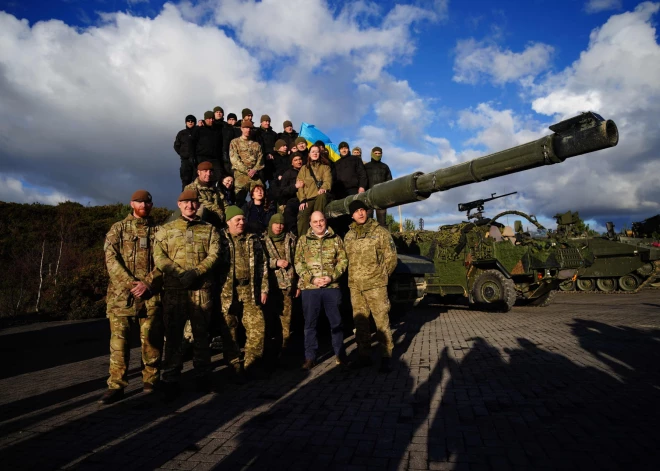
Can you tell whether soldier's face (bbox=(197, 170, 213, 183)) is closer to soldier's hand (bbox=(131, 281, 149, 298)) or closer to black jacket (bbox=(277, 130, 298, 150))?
soldier's hand (bbox=(131, 281, 149, 298))

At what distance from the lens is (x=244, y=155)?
7.27 m

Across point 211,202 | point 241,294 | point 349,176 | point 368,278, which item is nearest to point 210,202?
point 211,202

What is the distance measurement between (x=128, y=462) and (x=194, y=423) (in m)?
0.68

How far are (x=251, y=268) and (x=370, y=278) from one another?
1.34 metres

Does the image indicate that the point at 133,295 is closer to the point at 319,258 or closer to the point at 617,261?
the point at 319,258

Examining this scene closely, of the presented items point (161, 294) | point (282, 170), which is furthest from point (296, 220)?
point (161, 294)

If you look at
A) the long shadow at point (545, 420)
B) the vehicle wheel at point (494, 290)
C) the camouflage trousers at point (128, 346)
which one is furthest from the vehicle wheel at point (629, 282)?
the camouflage trousers at point (128, 346)

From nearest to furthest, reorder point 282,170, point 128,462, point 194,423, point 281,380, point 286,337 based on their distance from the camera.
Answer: point 128,462 < point 194,423 < point 281,380 < point 286,337 < point 282,170

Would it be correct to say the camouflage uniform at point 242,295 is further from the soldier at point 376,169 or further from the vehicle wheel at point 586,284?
the vehicle wheel at point 586,284

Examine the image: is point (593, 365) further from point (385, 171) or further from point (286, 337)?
point (385, 171)

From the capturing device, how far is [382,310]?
15.6 ft

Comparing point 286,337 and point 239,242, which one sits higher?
point 239,242

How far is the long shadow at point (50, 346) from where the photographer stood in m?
5.75

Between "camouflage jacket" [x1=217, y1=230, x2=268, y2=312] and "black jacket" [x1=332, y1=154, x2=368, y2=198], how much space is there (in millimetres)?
3258
